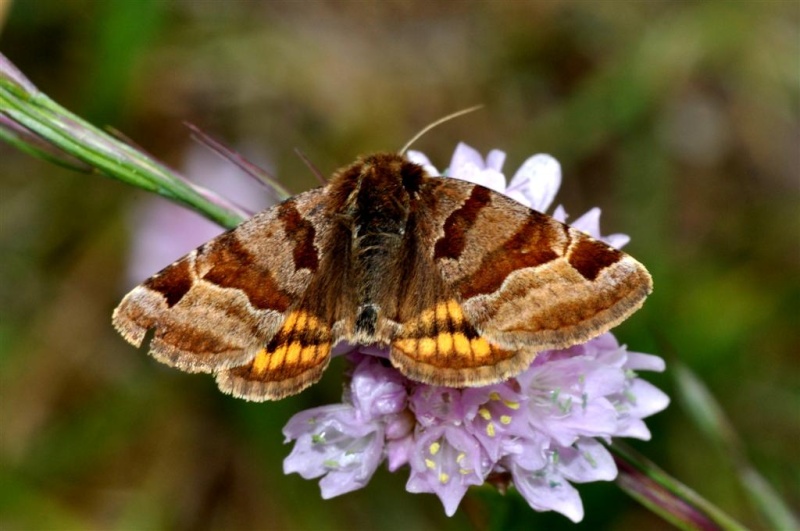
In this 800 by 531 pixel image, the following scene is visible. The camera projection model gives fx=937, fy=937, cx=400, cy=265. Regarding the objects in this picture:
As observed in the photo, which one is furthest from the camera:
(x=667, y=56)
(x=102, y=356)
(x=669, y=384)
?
(x=667, y=56)

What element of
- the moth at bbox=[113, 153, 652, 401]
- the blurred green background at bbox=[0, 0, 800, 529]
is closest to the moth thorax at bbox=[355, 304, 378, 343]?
the moth at bbox=[113, 153, 652, 401]

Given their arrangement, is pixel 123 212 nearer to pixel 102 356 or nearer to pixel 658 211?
pixel 102 356

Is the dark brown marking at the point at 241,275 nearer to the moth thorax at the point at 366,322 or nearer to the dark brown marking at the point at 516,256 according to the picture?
the moth thorax at the point at 366,322

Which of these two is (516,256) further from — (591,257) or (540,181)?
(540,181)

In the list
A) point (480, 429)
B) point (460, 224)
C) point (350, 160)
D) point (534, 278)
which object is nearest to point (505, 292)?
point (534, 278)

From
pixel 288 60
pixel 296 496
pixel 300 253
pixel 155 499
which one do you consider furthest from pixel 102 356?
pixel 300 253

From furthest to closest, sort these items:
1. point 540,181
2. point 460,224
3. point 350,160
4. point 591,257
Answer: point 350,160
point 540,181
point 460,224
point 591,257

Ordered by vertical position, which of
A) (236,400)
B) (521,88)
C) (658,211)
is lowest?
(236,400)
